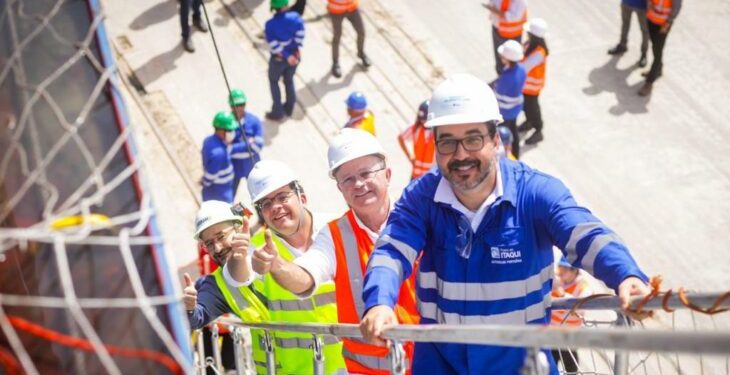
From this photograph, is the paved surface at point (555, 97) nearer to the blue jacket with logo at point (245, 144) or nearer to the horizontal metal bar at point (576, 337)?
the blue jacket with logo at point (245, 144)

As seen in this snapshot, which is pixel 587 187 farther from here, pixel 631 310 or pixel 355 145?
pixel 631 310

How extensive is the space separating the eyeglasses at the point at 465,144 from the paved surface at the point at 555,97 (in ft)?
17.1

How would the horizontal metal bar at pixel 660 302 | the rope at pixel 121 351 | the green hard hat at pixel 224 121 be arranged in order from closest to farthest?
the rope at pixel 121 351 → the horizontal metal bar at pixel 660 302 → the green hard hat at pixel 224 121

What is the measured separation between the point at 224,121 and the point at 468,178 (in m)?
5.20

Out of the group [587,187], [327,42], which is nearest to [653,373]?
[587,187]

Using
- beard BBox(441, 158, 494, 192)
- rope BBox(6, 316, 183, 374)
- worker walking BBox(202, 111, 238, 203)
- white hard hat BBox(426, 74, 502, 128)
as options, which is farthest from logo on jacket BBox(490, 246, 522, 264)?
worker walking BBox(202, 111, 238, 203)

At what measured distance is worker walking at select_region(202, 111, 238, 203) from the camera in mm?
8453

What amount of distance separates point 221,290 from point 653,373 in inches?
145

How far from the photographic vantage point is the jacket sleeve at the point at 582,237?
325 cm

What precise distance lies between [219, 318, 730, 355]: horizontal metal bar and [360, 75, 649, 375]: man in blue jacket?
0.51m

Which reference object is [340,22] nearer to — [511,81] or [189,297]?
[511,81]

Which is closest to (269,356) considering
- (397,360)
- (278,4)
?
(397,360)

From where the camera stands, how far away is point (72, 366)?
8.34 feet

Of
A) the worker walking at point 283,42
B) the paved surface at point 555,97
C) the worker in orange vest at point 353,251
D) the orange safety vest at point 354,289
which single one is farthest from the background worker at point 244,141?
the orange safety vest at point 354,289
